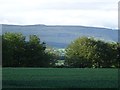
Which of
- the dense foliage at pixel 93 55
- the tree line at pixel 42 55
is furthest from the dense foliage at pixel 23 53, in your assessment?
the dense foliage at pixel 93 55

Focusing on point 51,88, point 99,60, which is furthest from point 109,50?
point 51,88

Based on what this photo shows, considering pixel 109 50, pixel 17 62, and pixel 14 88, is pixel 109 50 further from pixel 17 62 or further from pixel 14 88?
pixel 14 88

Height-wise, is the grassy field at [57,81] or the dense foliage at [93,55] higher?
the grassy field at [57,81]

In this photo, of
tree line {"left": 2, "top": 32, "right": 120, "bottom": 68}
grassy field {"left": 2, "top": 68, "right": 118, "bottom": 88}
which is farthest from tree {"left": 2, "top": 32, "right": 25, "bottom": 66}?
grassy field {"left": 2, "top": 68, "right": 118, "bottom": 88}

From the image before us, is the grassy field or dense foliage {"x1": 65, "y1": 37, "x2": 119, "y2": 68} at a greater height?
the grassy field

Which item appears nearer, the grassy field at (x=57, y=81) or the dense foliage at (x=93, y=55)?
the grassy field at (x=57, y=81)

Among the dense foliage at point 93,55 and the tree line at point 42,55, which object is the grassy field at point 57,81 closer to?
the tree line at point 42,55

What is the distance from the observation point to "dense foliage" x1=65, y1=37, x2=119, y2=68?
74125 millimetres

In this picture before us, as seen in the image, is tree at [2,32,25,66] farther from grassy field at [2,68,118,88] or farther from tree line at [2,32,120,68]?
grassy field at [2,68,118,88]

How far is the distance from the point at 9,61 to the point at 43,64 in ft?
22.7

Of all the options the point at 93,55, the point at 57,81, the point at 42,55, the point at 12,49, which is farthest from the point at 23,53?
the point at 57,81

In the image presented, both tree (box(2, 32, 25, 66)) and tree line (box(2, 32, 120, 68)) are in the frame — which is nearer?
tree (box(2, 32, 25, 66))

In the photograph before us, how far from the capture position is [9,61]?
6894 centimetres

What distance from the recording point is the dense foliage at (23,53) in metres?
70.1
